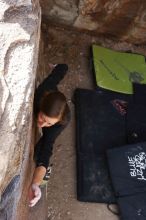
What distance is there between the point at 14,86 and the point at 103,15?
186cm

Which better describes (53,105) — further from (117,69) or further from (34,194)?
(117,69)

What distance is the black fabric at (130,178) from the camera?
281cm

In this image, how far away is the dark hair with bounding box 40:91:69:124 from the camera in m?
1.86

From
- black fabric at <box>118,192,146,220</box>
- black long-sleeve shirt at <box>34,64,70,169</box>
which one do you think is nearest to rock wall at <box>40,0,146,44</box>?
black long-sleeve shirt at <box>34,64,70,169</box>

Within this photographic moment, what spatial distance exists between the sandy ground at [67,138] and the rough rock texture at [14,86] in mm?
818

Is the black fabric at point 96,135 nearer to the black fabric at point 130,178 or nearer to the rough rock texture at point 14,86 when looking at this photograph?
the black fabric at point 130,178

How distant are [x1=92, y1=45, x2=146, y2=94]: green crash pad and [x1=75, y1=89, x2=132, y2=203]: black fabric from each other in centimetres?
8

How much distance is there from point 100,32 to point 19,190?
1993 millimetres

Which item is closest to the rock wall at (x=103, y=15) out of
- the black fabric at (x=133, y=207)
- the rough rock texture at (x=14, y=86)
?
the black fabric at (x=133, y=207)

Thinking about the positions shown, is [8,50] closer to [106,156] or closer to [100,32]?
[106,156]

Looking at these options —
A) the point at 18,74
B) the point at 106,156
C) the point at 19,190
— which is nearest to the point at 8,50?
the point at 18,74

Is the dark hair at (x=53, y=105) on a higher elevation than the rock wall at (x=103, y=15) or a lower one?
higher

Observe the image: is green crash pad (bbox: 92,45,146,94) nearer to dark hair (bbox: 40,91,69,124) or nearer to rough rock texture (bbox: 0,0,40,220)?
dark hair (bbox: 40,91,69,124)

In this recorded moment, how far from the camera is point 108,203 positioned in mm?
2871
